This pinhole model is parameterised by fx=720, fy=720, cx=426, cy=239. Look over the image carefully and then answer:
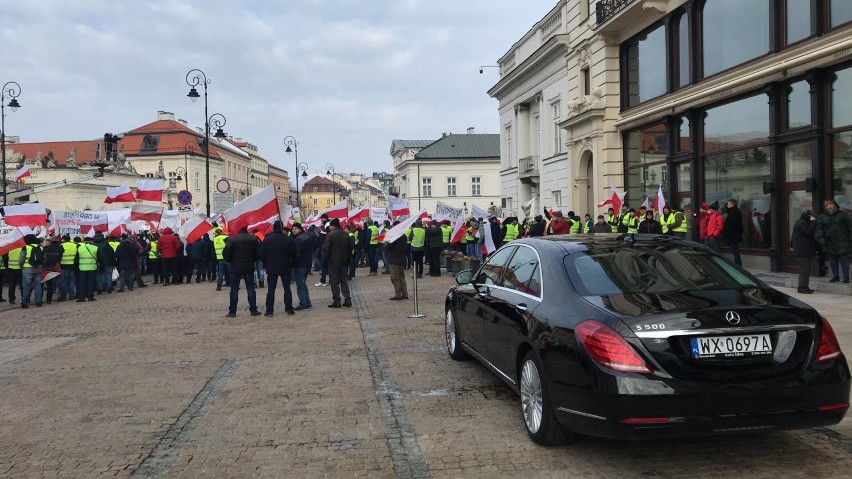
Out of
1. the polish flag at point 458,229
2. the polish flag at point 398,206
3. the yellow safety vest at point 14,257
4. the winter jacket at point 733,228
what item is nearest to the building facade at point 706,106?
the winter jacket at point 733,228

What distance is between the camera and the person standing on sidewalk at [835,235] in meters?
13.3

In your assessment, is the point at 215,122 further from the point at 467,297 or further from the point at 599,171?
the point at 467,297

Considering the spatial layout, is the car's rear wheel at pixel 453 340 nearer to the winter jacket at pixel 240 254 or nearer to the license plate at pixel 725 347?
the license plate at pixel 725 347

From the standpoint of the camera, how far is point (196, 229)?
21.2m

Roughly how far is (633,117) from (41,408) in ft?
71.1

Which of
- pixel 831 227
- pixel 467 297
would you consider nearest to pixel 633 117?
pixel 831 227

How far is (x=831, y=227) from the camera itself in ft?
43.8

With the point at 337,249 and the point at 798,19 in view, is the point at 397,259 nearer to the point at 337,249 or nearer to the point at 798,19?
the point at 337,249

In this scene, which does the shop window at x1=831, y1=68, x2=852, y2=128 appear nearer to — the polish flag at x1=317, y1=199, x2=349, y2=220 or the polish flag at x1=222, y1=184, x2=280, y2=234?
the polish flag at x1=222, y1=184, x2=280, y2=234

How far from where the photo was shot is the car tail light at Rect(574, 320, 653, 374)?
441 cm

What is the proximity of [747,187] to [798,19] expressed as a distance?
430cm

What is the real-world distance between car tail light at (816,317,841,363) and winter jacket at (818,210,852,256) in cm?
991

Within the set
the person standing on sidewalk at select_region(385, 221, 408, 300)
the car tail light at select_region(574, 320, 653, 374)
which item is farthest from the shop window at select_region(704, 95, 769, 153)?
the car tail light at select_region(574, 320, 653, 374)

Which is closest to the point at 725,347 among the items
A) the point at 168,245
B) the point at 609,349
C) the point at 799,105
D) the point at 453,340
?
the point at 609,349
